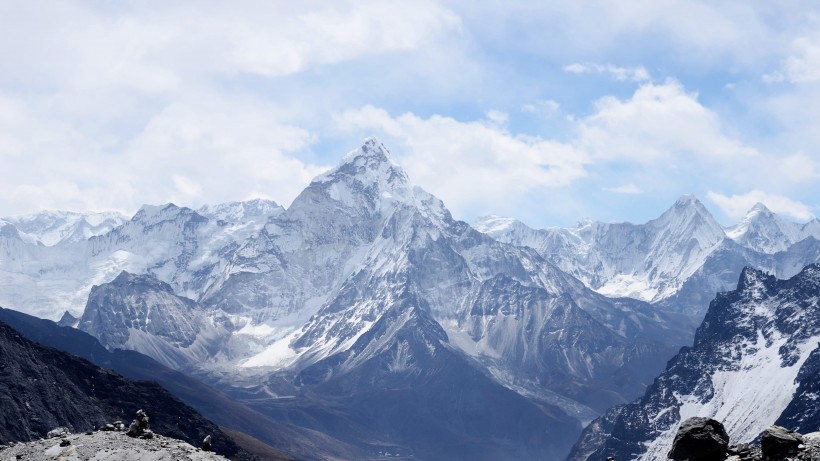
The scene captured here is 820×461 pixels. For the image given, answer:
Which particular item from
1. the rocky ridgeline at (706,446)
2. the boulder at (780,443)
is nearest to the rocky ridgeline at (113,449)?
the rocky ridgeline at (706,446)

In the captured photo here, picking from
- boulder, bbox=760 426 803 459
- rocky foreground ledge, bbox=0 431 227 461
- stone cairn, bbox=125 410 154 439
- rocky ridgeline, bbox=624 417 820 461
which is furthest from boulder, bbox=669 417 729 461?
stone cairn, bbox=125 410 154 439

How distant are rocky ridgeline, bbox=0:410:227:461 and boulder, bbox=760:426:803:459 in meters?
36.8

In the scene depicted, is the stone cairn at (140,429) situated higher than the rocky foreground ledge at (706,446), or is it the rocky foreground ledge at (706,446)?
the rocky foreground ledge at (706,446)

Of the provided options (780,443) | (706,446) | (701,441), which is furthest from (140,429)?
(780,443)

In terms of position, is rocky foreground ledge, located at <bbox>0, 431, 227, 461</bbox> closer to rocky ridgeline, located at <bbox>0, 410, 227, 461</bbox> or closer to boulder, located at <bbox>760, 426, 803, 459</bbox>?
rocky ridgeline, located at <bbox>0, 410, 227, 461</bbox>

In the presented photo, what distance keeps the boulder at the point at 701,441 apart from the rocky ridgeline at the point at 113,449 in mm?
31733

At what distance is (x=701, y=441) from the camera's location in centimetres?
5331

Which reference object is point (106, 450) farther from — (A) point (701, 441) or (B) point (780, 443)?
(B) point (780, 443)

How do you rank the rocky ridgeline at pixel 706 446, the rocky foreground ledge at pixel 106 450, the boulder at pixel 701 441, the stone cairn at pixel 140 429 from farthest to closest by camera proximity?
the stone cairn at pixel 140 429
the rocky foreground ledge at pixel 106 450
the boulder at pixel 701 441
the rocky ridgeline at pixel 706 446

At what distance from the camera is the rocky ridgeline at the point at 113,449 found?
230 feet

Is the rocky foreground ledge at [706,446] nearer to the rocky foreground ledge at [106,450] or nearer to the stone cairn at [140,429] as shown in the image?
the rocky foreground ledge at [106,450]

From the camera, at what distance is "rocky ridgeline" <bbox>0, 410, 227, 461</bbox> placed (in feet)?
230

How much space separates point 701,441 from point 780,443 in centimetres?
585

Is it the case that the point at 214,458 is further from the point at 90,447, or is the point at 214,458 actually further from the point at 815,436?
the point at 815,436
